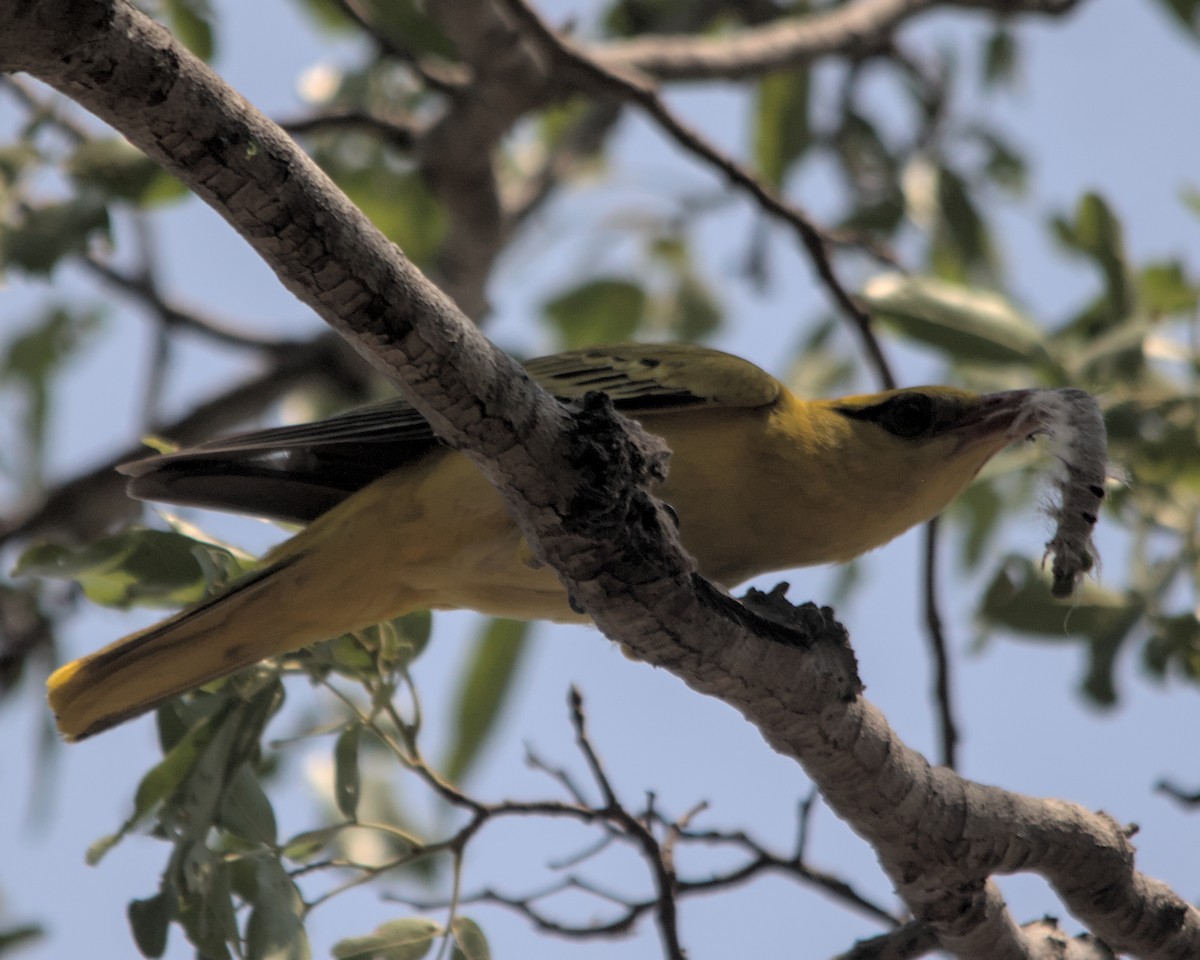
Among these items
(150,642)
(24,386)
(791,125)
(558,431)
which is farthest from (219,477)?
(791,125)

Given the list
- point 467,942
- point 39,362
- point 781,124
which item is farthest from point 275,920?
point 781,124

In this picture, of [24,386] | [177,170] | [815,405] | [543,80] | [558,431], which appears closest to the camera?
[177,170]

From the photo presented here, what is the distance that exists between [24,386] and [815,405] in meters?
3.91

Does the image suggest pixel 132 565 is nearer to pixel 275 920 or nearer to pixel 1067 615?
pixel 275 920

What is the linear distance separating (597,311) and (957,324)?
2586 mm

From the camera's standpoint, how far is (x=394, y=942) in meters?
2.94

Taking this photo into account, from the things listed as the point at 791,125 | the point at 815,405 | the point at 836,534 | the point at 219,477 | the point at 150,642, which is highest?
the point at 791,125

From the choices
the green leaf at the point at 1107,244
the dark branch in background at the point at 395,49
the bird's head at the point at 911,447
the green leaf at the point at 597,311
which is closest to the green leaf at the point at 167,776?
the bird's head at the point at 911,447

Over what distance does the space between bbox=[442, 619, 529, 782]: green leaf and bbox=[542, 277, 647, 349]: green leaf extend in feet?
5.30

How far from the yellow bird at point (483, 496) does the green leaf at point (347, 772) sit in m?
0.27

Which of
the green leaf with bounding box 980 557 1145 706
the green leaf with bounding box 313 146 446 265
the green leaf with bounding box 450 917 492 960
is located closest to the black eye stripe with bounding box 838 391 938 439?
the green leaf with bounding box 980 557 1145 706

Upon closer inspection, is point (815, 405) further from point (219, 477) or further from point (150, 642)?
point (150, 642)

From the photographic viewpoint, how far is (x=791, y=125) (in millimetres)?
6164

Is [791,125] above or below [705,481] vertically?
Result: above
